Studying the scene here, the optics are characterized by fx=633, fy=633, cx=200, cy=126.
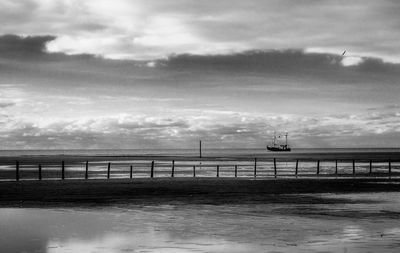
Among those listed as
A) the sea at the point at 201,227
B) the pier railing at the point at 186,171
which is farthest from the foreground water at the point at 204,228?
the pier railing at the point at 186,171

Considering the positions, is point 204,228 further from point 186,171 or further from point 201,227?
point 186,171

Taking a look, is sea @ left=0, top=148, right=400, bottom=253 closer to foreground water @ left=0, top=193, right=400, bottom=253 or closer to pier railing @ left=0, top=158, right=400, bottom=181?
foreground water @ left=0, top=193, right=400, bottom=253

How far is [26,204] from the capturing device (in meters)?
27.4

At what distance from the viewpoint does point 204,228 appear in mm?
18266

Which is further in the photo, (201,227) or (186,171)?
(186,171)

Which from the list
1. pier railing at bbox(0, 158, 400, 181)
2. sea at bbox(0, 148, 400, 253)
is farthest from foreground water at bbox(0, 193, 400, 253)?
pier railing at bbox(0, 158, 400, 181)

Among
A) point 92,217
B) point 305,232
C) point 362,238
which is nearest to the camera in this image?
point 362,238

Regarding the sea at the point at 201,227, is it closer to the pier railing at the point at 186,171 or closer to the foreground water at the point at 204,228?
the foreground water at the point at 204,228

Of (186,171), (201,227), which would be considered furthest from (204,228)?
(186,171)

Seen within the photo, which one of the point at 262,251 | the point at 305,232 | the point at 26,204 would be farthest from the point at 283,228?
the point at 26,204

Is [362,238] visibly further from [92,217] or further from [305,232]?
[92,217]

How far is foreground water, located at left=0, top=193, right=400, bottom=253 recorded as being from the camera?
14781 millimetres

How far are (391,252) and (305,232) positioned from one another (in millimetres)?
3644

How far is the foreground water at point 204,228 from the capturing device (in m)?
14.8
